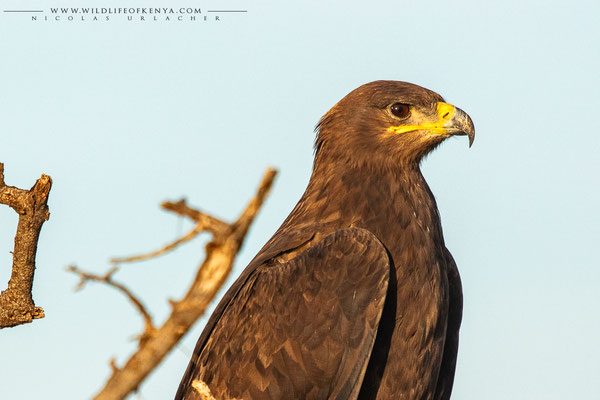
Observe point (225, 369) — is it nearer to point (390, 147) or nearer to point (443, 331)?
point (443, 331)

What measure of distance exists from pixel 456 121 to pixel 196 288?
171 inches

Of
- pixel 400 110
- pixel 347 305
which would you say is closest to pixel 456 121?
pixel 400 110

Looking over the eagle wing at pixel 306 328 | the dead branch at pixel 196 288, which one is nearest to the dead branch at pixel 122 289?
the dead branch at pixel 196 288

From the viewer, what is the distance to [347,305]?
6348 mm

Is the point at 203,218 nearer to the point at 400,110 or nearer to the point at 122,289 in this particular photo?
the point at 122,289

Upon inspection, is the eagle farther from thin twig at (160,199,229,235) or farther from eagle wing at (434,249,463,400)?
thin twig at (160,199,229,235)

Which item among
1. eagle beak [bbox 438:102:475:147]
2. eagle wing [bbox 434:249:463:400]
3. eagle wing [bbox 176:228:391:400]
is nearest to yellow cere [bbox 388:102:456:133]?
eagle beak [bbox 438:102:475:147]

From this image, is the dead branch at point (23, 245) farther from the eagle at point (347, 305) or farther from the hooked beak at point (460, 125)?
the hooked beak at point (460, 125)

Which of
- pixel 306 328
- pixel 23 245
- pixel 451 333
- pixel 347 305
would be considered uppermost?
pixel 23 245

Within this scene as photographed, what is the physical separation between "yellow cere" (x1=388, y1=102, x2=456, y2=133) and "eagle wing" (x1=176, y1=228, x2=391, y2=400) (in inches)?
45.9

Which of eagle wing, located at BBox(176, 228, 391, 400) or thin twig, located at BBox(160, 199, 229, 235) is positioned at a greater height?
thin twig, located at BBox(160, 199, 229, 235)

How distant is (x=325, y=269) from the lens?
21.2ft

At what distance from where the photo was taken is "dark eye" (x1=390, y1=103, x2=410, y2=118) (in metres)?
7.40

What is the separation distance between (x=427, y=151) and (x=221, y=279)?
4.44m
